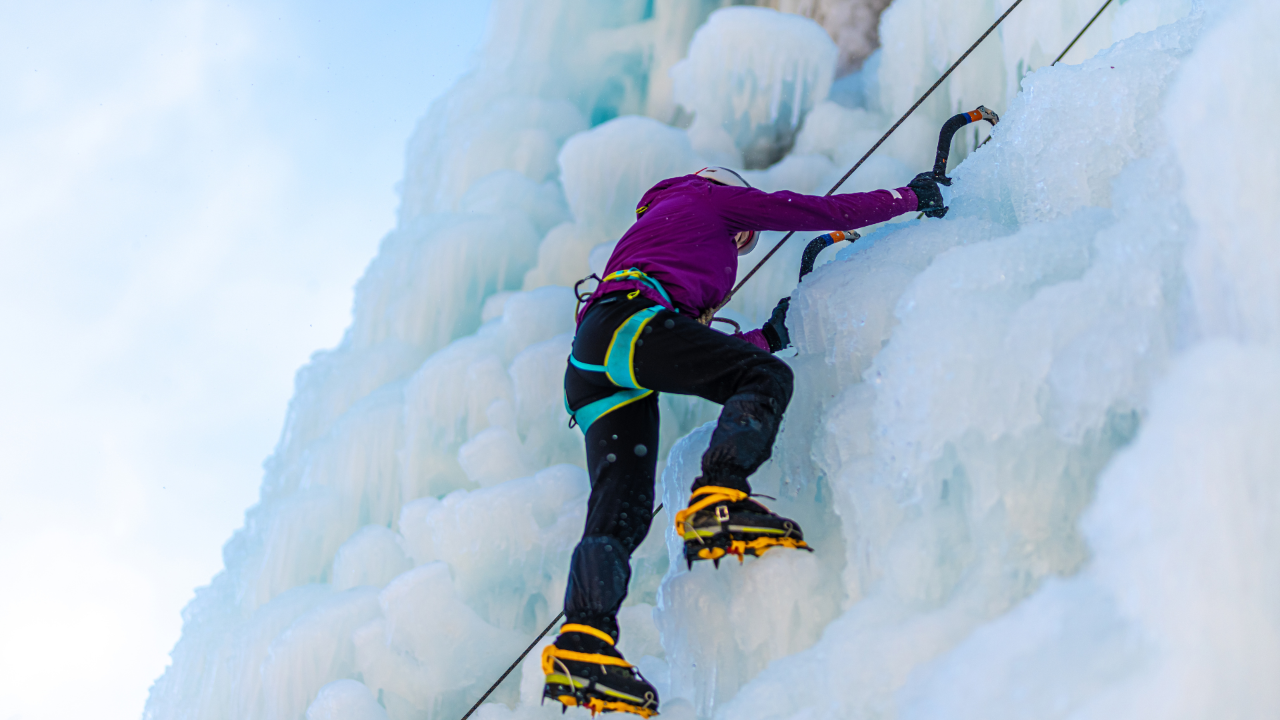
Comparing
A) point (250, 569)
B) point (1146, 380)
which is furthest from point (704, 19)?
point (1146, 380)

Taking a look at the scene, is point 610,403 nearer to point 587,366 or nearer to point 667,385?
point 587,366

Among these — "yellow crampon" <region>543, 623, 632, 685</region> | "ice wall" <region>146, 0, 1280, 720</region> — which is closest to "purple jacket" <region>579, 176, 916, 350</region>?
"ice wall" <region>146, 0, 1280, 720</region>

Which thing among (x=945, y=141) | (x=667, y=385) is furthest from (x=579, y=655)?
(x=945, y=141)

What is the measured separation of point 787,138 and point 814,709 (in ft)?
12.6

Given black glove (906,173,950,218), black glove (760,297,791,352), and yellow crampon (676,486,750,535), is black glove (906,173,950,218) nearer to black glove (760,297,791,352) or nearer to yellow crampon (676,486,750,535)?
black glove (760,297,791,352)

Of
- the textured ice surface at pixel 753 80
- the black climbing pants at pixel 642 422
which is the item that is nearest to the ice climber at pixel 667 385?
the black climbing pants at pixel 642 422

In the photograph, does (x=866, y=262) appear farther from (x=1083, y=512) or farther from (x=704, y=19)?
(x=704, y=19)

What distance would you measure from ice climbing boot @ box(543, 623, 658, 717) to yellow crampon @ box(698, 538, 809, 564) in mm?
239

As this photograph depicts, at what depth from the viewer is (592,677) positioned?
5.32 ft

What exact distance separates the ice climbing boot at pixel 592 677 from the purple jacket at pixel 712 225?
0.72m

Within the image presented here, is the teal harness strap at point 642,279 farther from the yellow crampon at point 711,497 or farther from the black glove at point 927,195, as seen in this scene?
the black glove at point 927,195

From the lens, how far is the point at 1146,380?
4.69ft

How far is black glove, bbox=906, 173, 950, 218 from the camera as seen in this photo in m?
2.16

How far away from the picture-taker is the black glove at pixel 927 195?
85.1 inches
